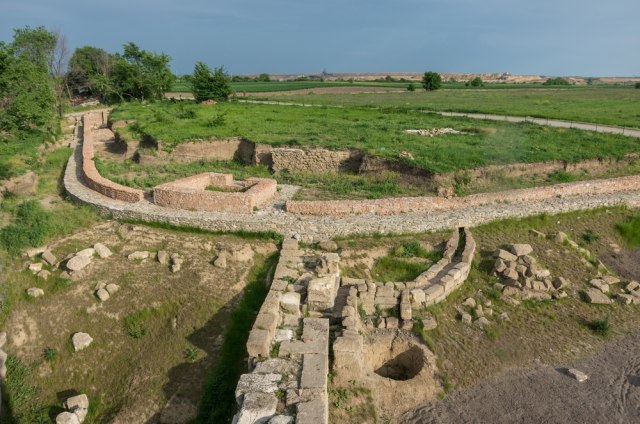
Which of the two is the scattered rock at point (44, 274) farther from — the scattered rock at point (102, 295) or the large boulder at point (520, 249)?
the large boulder at point (520, 249)

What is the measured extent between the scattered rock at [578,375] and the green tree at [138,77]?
148 ft

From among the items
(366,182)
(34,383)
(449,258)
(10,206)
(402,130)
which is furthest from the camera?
(402,130)

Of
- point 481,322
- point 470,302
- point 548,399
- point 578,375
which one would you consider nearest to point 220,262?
point 470,302

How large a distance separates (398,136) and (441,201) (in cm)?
816

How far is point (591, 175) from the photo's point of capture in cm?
1783

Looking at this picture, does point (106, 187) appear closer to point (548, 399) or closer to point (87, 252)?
point (87, 252)

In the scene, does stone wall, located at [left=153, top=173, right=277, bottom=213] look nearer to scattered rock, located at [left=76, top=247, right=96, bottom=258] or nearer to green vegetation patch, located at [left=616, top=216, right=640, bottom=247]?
scattered rock, located at [left=76, top=247, right=96, bottom=258]

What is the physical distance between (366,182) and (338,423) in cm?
1071

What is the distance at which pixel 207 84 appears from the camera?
36625mm

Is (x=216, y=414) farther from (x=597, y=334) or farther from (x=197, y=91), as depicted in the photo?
(x=197, y=91)

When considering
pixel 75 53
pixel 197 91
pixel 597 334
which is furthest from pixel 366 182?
pixel 75 53

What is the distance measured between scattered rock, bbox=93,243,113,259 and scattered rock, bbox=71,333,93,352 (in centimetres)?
262

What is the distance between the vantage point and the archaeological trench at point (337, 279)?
680 cm

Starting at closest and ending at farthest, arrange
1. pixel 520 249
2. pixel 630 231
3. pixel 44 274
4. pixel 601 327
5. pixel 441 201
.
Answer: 1. pixel 601 327
2. pixel 44 274
3. pixel 520 249
4. pixel 441 201
5. pixel 630 231
